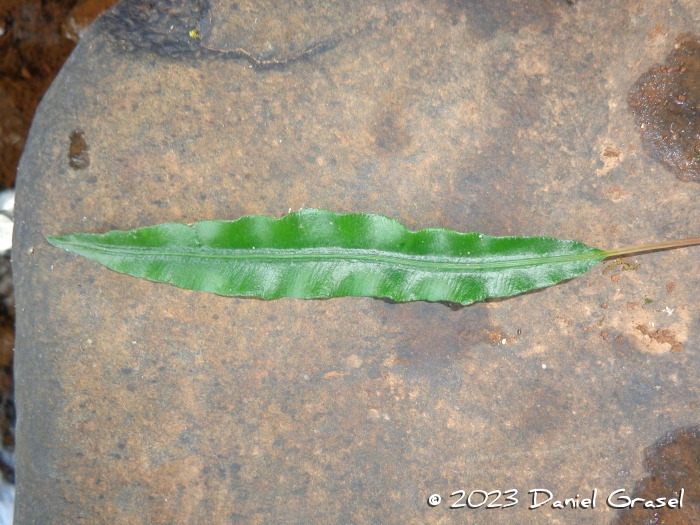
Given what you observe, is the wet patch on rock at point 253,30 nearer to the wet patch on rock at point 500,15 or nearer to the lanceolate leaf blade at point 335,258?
the wet patch on rock at point 500,15

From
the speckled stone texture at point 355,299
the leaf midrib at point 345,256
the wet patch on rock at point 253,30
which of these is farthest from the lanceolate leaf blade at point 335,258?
the wet patch on rock at point 253,30

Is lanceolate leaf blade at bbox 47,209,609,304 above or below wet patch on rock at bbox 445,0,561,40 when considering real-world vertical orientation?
below

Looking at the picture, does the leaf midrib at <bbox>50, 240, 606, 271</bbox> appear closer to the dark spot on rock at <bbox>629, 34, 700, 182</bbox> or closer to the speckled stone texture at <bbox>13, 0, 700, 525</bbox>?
the speckled stone texture at <bbox>13, 0, 700, 525</bbox>

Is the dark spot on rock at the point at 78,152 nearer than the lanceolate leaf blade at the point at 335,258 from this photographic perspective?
No

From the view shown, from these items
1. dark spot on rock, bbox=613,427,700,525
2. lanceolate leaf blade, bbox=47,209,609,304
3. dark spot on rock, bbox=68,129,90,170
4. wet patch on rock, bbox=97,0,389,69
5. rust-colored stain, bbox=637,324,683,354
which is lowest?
dark spot on rock, bbox=613,427,700,525

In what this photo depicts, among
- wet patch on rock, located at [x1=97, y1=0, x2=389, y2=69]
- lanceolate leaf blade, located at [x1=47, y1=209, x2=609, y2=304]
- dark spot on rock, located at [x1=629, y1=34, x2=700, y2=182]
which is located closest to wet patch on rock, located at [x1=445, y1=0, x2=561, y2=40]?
wet patch on rock, located at [x1=97, y1=0, x2=389, y2=69]

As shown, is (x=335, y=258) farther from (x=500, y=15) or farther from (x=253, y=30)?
(x=500, y=15)
